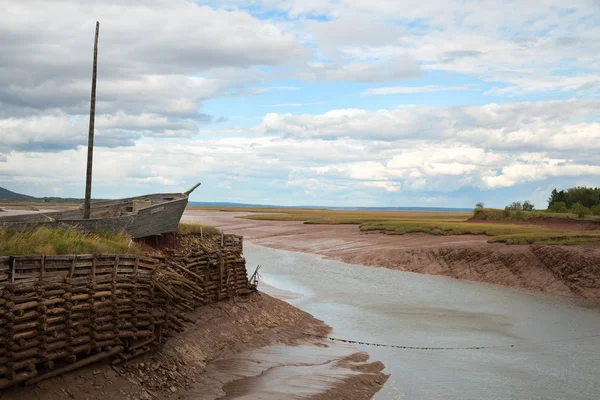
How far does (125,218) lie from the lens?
893 inches

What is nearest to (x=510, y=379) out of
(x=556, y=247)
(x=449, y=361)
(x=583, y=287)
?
(x=449, y=361)

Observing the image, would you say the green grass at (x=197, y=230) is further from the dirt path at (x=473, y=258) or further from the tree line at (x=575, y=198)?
the tree line at (x=575, y=198)

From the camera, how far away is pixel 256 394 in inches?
639

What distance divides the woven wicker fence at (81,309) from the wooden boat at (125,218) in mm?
3875

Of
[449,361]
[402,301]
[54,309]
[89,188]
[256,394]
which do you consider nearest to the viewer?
[54,309]

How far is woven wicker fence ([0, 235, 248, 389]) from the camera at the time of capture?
484 inches

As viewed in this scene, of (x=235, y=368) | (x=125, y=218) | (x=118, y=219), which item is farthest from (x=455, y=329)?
(x=118, y=219)

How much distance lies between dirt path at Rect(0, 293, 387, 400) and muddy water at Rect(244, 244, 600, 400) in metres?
1.37

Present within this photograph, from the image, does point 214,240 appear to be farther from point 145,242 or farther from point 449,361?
point 449,361

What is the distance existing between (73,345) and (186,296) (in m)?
5.90

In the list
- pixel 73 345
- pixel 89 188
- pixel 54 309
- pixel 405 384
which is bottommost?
pixel 405 384

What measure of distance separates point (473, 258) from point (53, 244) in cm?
3374

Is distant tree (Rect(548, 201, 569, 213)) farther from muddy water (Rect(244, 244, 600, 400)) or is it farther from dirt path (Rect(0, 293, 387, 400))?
dirt path (Rect(0, 293, 387, 400))

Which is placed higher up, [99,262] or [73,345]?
[99,262]
